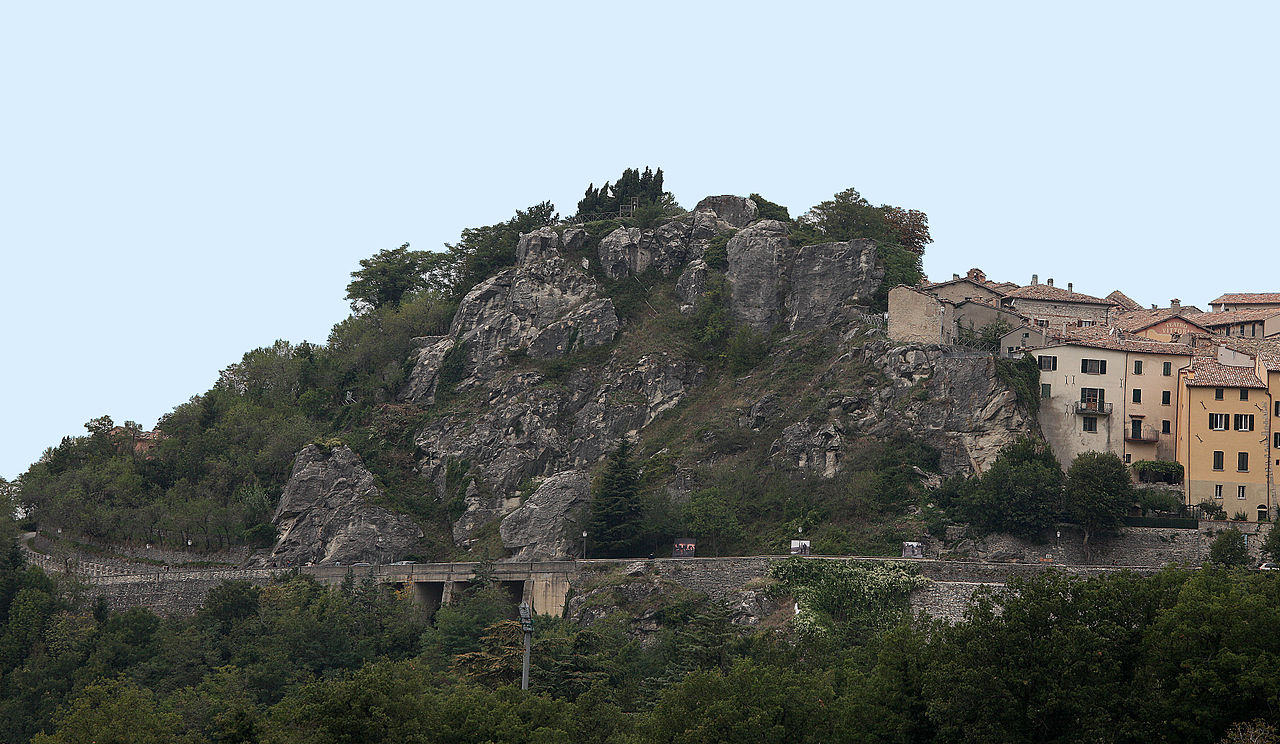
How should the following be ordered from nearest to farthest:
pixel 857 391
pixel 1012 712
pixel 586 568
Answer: pixel 1012 712 < pixel 586 568 < pixel 857 391

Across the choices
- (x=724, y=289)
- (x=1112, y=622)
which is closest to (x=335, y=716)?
(x=1112, y=622)

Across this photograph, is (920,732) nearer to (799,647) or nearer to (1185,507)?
(799,647)

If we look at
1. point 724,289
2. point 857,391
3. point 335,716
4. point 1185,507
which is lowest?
point 335,716

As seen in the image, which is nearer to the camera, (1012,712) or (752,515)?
(1012,712)

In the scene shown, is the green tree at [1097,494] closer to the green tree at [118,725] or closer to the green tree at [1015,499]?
the green tree at [1015,499]

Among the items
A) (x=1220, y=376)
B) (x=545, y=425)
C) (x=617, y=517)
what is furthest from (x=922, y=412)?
(x=545, y=425)

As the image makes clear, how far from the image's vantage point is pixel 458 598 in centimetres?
7869

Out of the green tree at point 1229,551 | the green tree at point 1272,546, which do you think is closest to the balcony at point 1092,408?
the green tree at point 1229,551

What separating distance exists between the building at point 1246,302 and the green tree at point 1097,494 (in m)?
22.0

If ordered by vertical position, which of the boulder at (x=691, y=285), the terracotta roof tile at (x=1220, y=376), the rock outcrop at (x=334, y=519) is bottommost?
the rock outcrop at (x=334, y=519)

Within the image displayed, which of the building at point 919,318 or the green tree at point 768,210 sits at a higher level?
the green tree at point 768,210

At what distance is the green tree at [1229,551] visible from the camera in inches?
2638

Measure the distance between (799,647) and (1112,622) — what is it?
57.7ft

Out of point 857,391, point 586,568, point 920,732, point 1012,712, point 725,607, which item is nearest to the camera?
point 1012,712
